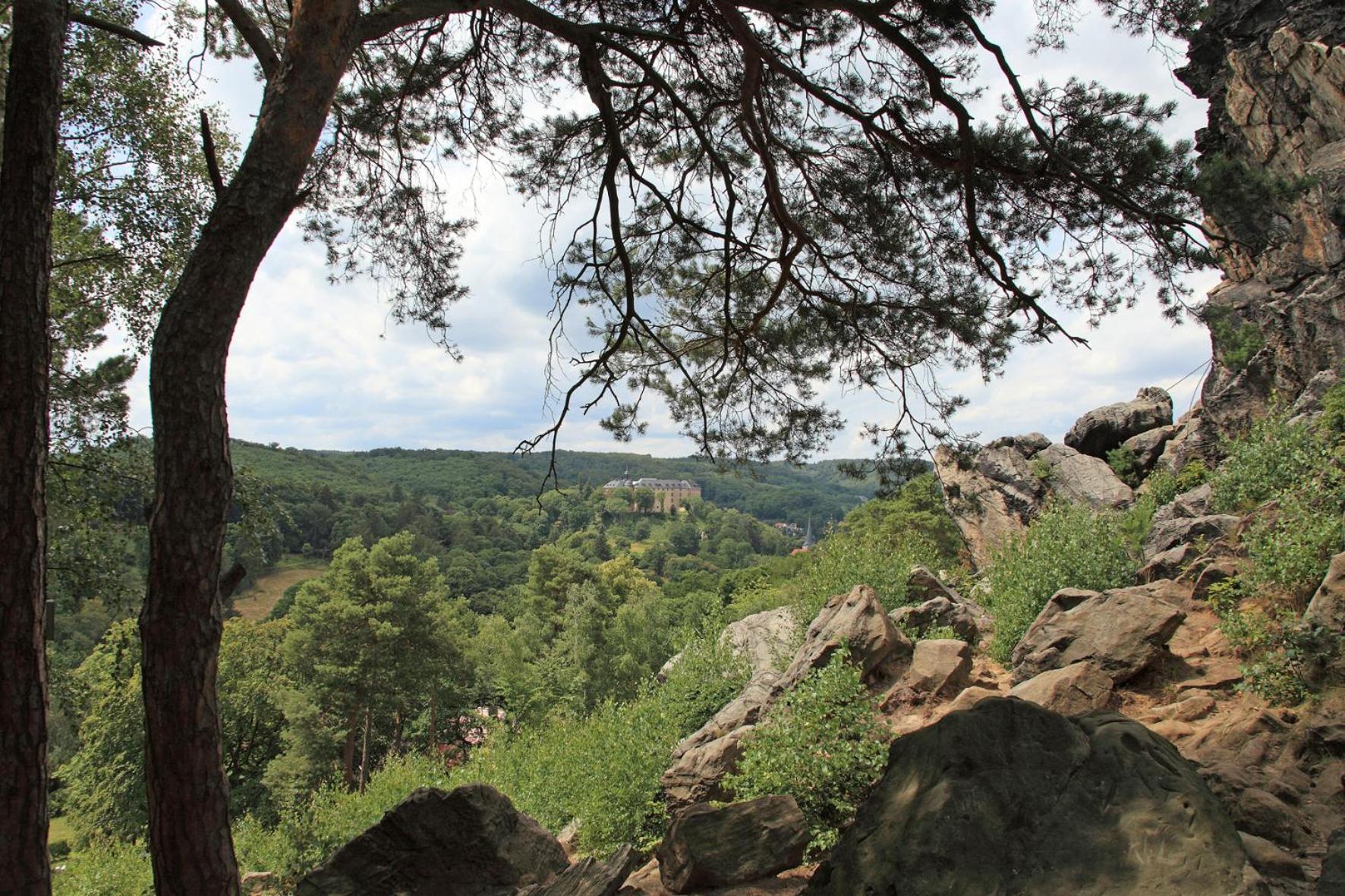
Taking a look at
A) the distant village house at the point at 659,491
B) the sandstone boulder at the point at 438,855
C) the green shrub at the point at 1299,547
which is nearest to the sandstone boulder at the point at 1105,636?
the green shrub at the point at 1299,547

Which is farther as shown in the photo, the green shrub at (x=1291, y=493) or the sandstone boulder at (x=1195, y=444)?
the sandstone boulder at (x=1195, y=444)

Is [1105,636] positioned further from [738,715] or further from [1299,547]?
[738,715]

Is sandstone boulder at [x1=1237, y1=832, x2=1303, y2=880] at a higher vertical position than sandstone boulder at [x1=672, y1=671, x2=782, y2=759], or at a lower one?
higher

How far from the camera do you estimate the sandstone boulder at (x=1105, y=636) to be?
17.0ft

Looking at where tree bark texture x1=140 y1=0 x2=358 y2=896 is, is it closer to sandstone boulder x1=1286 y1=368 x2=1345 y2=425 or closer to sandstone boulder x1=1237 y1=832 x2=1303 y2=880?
sandstone boulder x1=1237 y1=832 x2=1303 y2=880

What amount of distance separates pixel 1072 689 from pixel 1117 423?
38.8 ft

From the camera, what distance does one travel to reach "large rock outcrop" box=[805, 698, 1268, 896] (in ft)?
6.52

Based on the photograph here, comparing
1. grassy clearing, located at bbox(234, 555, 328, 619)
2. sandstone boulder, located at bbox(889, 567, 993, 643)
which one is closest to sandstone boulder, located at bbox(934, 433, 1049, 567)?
sandstone boulder, located at bbox(889, 567, 993, 643)

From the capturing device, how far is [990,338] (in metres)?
5.12

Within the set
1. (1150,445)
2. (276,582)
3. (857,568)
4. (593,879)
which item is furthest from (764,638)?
(276,582)

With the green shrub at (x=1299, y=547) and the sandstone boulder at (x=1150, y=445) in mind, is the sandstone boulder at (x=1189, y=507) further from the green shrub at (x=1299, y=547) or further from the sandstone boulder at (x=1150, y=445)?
the sandstone boulder at (x=1150, y=445)

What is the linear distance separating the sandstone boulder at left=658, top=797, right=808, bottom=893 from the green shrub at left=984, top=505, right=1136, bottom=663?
4.14 m

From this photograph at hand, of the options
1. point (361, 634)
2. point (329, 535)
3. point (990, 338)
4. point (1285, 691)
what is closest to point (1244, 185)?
point (990, 338)

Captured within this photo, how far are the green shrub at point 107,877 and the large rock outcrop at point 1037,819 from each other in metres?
14.0
